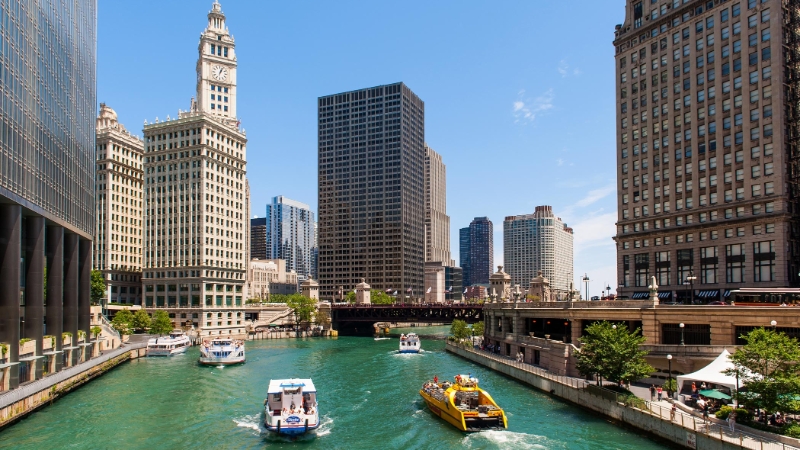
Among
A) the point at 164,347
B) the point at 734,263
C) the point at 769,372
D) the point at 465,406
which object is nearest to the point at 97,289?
the point at 164,347

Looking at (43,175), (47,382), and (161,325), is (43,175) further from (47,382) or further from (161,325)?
(161,325)

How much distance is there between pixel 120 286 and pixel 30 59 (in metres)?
128

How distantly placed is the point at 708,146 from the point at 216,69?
436ft

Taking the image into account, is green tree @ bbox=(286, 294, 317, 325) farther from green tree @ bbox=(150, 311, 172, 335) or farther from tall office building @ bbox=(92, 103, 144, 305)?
tall office building @ bbox=(92, 103, 144, 305)

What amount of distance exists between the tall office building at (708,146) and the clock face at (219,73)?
4375 inches

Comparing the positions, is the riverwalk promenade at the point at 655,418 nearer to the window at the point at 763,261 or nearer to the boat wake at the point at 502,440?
the boat wake at the point at 502,440

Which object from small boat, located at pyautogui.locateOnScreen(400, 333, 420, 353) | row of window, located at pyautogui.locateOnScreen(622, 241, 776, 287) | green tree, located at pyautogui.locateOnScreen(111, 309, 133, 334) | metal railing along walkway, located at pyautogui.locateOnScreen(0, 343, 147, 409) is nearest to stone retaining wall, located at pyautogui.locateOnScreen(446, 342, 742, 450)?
row of window, located at pyautogui.locateOnScreen(622, 241, 776, 287)

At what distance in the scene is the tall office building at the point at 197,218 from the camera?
519 feet

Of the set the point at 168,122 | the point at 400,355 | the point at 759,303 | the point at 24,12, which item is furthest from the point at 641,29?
the point at 168,122

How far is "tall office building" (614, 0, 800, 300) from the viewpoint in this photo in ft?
288

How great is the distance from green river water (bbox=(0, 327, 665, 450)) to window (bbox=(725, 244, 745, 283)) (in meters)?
38.5

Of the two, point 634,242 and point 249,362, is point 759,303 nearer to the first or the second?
point 634,242

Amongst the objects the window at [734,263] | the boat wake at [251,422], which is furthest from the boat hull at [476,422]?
the window at [734,263]

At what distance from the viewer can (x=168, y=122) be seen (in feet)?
547
